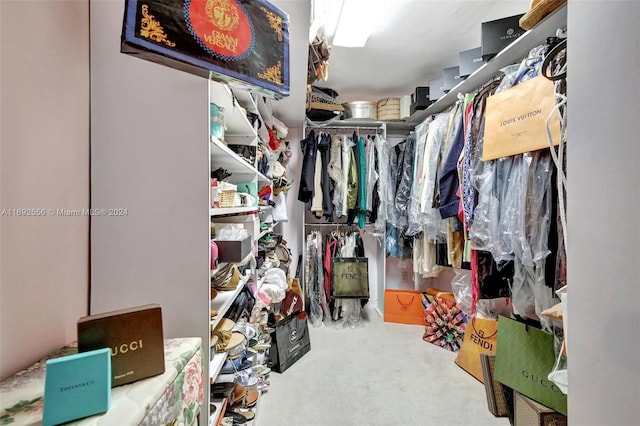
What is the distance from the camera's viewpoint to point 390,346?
7.55 ft

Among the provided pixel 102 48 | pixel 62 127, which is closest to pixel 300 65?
pixel 102 48

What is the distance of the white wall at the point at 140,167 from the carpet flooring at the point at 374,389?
46.3 inches

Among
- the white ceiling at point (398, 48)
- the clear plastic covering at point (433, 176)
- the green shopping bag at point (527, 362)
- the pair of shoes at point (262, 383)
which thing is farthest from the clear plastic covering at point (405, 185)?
the pair of shoes at point (262, 383)

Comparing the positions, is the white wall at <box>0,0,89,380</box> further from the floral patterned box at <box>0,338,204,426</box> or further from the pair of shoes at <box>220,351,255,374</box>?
the pair of shoes at <box>220,351,255,374</box>

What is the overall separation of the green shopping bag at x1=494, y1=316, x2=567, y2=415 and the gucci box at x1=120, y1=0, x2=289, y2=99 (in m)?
1.63

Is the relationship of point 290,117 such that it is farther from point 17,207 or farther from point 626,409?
point 626,409

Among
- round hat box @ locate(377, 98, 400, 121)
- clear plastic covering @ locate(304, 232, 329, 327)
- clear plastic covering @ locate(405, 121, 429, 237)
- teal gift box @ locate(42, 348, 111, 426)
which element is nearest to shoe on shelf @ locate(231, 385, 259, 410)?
teal gift box @ locate(42, 348, 111, 426)

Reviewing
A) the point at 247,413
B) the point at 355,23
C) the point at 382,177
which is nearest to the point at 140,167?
the point at 247,413

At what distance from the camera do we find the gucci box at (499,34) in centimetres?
158

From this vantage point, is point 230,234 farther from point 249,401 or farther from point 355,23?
point 355,23

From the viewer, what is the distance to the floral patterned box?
48cm

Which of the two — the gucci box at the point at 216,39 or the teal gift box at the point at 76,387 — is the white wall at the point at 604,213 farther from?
the teal gift box at the point at 76,387

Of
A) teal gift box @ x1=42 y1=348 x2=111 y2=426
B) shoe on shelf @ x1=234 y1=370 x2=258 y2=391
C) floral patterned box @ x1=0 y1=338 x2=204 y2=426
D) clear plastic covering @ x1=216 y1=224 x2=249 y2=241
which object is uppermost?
clear plastic covering @ x1=216 y1=224 x2=249 y2=241

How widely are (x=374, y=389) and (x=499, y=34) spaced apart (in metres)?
2.24
